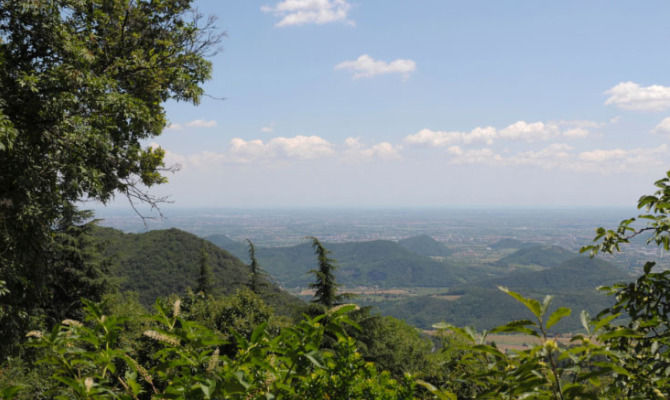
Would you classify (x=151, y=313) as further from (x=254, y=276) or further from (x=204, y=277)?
(x=204, y=277)

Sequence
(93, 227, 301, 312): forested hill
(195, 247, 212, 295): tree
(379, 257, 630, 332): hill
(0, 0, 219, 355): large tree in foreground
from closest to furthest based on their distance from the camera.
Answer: (0, 0, 219, 355): large tree in foreground
(195, 247, 212, 295): tree
(93, 227, 301, 312): forested hill
(379, 257, 630, 332): hill

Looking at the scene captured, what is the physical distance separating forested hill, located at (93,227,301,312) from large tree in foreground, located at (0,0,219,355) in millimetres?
52349

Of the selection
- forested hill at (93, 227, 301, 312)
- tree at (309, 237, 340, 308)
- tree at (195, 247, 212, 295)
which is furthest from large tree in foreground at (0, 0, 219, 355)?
forested hill at (93, 227, 301, 312)

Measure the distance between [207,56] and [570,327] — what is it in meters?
157

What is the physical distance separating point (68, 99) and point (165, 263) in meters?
76.2

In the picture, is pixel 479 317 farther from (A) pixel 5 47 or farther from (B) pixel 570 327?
(A) pixel 5 47

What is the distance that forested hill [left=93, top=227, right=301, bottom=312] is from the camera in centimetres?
6638

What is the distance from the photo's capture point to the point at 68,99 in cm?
593

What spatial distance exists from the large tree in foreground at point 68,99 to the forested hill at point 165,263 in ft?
172

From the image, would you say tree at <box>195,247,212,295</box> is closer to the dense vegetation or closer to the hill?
the dense vegetation

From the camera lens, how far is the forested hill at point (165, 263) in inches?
2613

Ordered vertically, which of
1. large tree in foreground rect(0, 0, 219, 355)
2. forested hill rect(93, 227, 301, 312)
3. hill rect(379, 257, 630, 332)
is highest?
large tree in foreground rect(0, 0, 219, 355)

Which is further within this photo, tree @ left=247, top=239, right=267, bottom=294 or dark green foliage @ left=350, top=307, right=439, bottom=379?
tree @ left=247, top=239, right=267, bottom=294

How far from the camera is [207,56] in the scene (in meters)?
8.45
